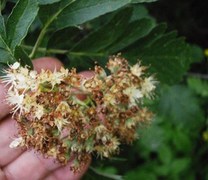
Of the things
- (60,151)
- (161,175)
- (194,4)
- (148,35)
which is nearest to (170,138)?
(161,175)

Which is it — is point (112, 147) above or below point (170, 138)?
above

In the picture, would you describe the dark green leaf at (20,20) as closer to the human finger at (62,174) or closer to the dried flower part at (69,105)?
the dried flower part at (69,105)

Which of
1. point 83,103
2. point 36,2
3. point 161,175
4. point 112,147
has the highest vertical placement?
point 36,2

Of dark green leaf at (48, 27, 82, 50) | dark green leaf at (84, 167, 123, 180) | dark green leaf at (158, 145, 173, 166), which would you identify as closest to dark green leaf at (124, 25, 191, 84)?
dark green leaf at (48, 27, 82, 50)

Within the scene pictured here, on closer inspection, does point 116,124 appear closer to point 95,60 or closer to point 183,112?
point 95,60

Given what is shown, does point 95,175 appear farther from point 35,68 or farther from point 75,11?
point 75,11

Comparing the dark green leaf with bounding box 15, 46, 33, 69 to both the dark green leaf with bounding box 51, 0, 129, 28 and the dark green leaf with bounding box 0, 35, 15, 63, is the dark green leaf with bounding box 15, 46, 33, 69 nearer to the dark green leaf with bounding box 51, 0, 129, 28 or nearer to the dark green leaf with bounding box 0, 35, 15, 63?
the dark green leaf with bounding box 0, 35, 15, 63

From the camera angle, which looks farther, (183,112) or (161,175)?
A: (161,175)
